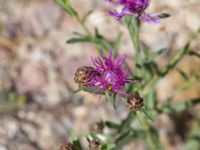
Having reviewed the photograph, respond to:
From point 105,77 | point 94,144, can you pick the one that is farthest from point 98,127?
point 105,77

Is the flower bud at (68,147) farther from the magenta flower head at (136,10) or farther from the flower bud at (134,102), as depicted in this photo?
the magenta flower head at (136,10)

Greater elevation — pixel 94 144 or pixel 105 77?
pixel 105 77

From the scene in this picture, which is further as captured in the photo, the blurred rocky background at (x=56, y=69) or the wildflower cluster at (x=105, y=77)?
the blurred rocky background at (x=56, y=69)

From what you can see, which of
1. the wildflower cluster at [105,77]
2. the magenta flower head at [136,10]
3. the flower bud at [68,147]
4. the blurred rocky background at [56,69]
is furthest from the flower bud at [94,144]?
the blurred rocky background at [56,69]

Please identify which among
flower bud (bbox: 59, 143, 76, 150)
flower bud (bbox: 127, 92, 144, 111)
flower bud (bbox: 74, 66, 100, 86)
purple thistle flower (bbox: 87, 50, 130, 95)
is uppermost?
flower bud (bbox: 74, 66, 100, 86)

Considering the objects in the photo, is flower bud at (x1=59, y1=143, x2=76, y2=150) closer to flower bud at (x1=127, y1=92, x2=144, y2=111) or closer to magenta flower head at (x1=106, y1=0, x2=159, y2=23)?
flower bud at (x1=127, y1=92, x2=144, y2=111)

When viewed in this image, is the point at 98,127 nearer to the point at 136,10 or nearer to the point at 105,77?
the point at 105,77

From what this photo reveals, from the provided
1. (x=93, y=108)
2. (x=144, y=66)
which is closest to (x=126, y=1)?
(x=144, y=66)

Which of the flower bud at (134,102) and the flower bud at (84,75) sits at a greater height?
the flower bud at (84,75)

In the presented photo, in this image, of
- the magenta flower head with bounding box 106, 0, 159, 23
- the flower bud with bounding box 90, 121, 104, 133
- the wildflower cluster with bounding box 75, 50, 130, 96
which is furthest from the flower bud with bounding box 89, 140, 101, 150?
the magenta flower head with bounding box 106, 0, 159, 23

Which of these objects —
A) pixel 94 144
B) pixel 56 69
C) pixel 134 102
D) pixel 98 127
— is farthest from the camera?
pixel 56 69
